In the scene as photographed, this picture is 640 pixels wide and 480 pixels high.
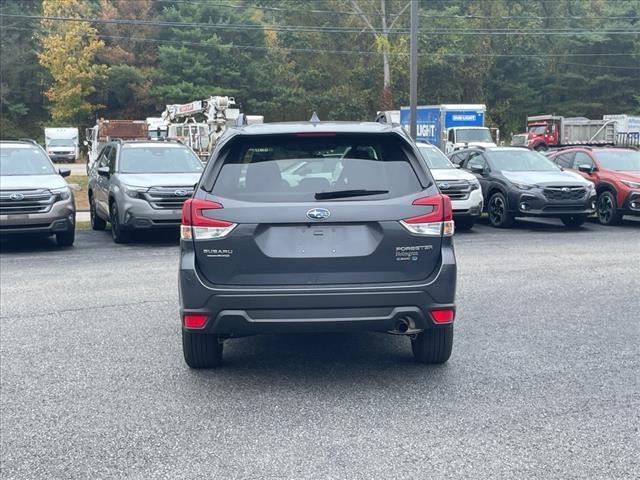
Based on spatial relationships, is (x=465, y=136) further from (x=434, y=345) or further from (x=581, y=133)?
(x=434, y=345)

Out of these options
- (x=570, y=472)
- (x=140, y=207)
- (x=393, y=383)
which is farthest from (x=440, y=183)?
(x=570, y=472)

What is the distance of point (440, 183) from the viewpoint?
49.6 ft

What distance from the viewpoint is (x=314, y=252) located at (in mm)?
5211

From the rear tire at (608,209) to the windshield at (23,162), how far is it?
35.6 ft

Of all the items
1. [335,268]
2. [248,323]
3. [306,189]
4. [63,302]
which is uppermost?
[306,189]

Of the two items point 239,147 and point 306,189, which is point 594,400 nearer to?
point 306,189

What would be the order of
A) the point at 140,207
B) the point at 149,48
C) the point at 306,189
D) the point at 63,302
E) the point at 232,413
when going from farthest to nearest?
the point at 149,48, the point at 140,207, the point at 63,302, the point at 306,189, the point at 232,413

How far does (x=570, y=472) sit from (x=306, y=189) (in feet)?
7.91

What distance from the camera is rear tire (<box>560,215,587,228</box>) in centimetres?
1598

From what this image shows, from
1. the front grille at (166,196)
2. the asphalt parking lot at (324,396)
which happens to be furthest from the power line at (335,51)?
the asphalt parking lot at (324,396)

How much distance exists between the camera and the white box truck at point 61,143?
50.4 m

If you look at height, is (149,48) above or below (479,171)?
above

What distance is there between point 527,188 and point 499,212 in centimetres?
94

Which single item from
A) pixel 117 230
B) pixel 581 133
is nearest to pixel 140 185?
pixel 117 230
